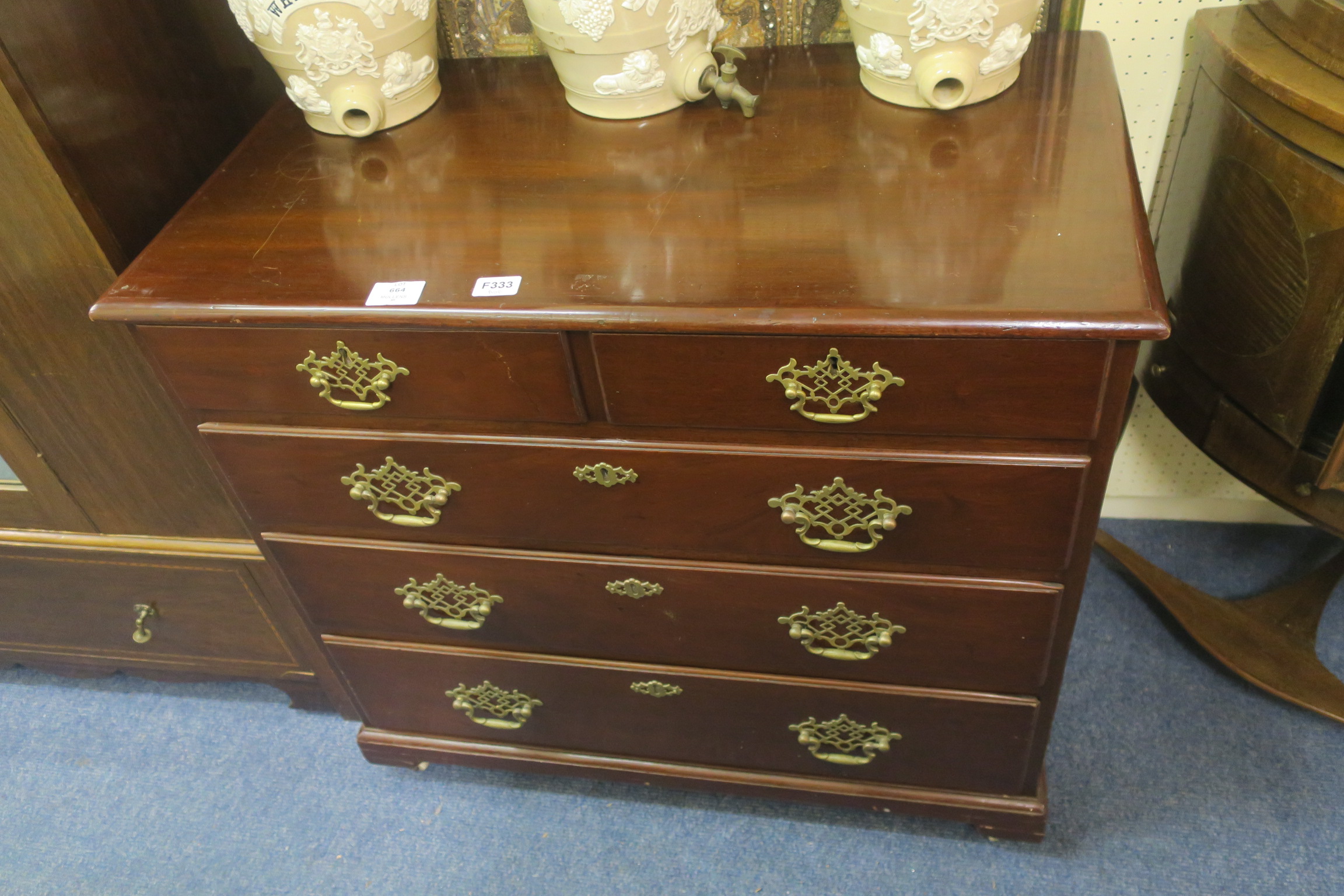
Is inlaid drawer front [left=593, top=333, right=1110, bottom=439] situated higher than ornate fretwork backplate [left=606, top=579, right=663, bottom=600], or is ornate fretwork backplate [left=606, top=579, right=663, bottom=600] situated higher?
inlaid drawer front [left=593, top=333, right=1110, bottom=439]

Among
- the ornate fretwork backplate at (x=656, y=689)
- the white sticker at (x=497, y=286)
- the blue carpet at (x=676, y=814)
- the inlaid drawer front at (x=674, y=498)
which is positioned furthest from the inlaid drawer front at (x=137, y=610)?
the white sticker at (x=497, y=286)

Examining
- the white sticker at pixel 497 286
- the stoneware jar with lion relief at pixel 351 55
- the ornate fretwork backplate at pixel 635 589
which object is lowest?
the ornate fretwork backplate at pixel 635 589

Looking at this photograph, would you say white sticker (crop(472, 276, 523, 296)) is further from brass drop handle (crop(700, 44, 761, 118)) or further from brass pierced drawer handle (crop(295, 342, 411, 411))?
brass drop handle (crop(700, 44, 761, 118))

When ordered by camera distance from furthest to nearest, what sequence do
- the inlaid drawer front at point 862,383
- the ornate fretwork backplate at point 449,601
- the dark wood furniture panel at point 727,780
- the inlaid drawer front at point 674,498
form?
the dark wood furniture panel at point 727,780, the ornate fretwork backplate at point 449,601, the inlaid drawer front at point 674,498, the inlaid drawer front at point 862,383

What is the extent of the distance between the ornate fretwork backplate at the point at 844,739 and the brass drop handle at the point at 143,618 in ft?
3.15

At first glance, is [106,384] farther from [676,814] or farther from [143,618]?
[676,814]

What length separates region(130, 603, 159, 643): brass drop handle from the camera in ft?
4.79

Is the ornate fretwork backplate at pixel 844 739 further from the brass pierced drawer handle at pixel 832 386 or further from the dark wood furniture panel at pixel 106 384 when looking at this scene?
the dark wood furniture panel at pixel 106 384

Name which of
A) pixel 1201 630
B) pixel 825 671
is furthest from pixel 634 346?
pixel 1201 630

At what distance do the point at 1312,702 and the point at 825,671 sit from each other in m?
0.77

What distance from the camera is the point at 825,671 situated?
45.4 inches

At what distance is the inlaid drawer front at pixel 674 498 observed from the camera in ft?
3.00

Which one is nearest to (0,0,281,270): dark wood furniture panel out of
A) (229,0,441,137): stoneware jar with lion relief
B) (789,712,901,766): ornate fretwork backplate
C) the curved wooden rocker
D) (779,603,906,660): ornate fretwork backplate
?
(229,0,441,137): stoneware jar with lion relief

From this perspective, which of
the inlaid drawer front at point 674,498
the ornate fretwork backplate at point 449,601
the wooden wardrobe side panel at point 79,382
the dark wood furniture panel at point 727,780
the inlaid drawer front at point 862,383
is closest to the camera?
the inlaid drawer front at point 862,383
